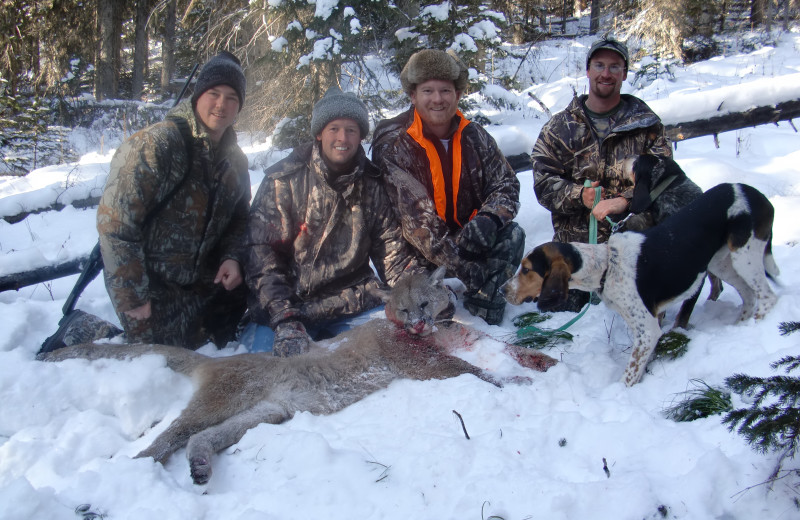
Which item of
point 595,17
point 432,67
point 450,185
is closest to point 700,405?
point 450,185

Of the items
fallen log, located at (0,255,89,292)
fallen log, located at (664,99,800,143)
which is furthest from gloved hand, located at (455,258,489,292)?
fallen log, located at (664,99,800,143)

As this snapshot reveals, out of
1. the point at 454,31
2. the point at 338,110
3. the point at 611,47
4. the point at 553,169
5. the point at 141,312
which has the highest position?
the point at 454,31

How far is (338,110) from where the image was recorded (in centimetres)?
412

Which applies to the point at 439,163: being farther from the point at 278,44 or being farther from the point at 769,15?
the point at 769,15

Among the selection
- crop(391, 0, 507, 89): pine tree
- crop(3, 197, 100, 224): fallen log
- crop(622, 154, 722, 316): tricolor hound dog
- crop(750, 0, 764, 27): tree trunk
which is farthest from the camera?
crop(750, 0, 764, 27): tree trunk

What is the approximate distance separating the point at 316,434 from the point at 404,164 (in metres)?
2.67

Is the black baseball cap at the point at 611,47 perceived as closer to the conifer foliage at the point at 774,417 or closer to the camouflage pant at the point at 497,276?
the camouflage pant at the point at 497,276

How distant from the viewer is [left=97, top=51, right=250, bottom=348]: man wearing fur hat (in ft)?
13.1

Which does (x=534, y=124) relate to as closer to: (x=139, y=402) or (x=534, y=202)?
(x=534, y=202)

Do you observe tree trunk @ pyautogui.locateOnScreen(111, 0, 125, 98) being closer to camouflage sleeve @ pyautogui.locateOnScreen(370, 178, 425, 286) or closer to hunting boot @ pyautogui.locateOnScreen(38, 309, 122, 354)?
hunting boot @ pyautogui.locateOnScreen(38, 309, 122, 354)

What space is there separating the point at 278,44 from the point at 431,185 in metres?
4.32

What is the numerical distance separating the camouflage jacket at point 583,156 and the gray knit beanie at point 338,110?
183cm

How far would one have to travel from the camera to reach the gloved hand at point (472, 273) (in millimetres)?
4863

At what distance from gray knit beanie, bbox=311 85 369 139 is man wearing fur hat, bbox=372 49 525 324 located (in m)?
0.62
